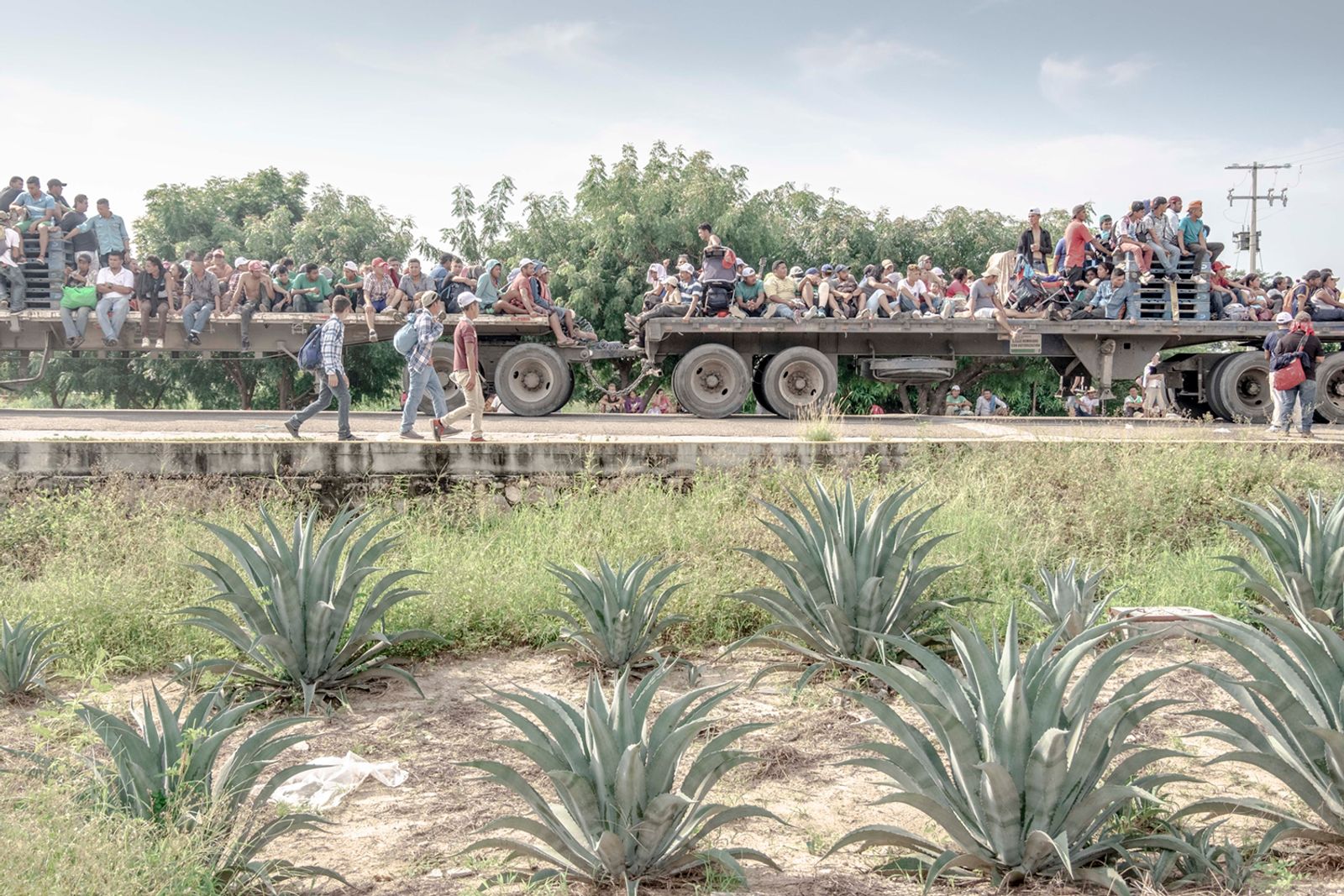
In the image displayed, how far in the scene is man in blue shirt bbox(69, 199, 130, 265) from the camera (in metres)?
14.3

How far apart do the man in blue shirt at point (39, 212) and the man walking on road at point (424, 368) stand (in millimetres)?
6759

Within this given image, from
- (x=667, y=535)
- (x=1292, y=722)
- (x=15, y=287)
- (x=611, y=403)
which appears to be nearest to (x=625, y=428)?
(x=611, y=403)

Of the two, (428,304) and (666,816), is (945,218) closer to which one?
(428,304)

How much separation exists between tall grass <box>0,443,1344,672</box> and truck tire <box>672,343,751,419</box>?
415 cm

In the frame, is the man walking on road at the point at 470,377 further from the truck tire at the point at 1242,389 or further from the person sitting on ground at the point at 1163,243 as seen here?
the truck tire at the point at 1242,389

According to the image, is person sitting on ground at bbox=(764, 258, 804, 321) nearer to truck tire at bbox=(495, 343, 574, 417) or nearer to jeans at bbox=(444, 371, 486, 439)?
truck tire at bbox=(495, 343, 574, 417)

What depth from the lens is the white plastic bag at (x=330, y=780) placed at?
14.8 ft

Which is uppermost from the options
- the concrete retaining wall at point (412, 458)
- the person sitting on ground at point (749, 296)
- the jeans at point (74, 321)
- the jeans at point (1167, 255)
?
the jeans at point (1167, 255)

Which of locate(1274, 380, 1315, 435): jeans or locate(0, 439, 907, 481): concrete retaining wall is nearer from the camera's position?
locate(0, 439, 907, 481): concrete retaining wall

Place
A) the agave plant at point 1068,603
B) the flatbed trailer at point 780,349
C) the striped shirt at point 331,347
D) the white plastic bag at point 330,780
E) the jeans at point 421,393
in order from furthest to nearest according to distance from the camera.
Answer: the flatbed trailer at point 780,349 → the jeans at point 421,393 → the striped shirt at point 331,347 → the agave plant at point 1068,603 → the white plastic bag at point 330,780

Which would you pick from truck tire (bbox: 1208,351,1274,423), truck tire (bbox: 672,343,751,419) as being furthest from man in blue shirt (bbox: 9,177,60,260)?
truck tire (bbox: 1208,351,1274,423)

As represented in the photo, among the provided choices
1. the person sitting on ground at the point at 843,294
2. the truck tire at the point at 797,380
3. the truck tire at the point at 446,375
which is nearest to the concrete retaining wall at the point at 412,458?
the truck tire at the point at 797,380

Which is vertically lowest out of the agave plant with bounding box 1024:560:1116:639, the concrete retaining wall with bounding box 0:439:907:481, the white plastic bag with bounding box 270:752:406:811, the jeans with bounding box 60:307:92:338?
the white plastic bag with bounding box 270:752:406:811

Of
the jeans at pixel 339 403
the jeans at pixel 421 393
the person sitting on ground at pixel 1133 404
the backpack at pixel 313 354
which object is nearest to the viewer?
the backpack at pixel 313 354
